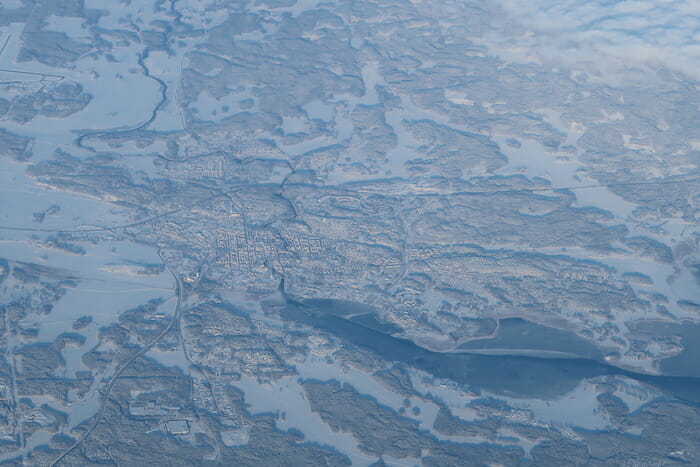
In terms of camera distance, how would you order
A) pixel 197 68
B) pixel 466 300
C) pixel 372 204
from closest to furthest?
pixel 466 300
pixel 372 204
pixel 197 68

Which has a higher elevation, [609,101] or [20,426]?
[609,101]

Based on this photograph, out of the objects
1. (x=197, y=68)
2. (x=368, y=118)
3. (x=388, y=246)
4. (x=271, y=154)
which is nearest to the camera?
(x=388, y=246)

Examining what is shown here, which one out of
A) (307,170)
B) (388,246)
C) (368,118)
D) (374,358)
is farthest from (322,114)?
(374,358)

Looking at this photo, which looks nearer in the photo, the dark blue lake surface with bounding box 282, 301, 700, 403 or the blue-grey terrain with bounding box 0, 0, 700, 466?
the blue-grey terrain with bounding box 0, 0, 700, 466

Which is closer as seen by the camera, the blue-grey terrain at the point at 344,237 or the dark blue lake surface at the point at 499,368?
the blue-grey terrain at the point at 344,237

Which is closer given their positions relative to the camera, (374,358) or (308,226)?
(374,358)

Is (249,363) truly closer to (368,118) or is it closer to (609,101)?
(368,118)

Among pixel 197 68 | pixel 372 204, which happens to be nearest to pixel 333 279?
pixel 372 204

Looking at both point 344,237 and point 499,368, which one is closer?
point 499,368
